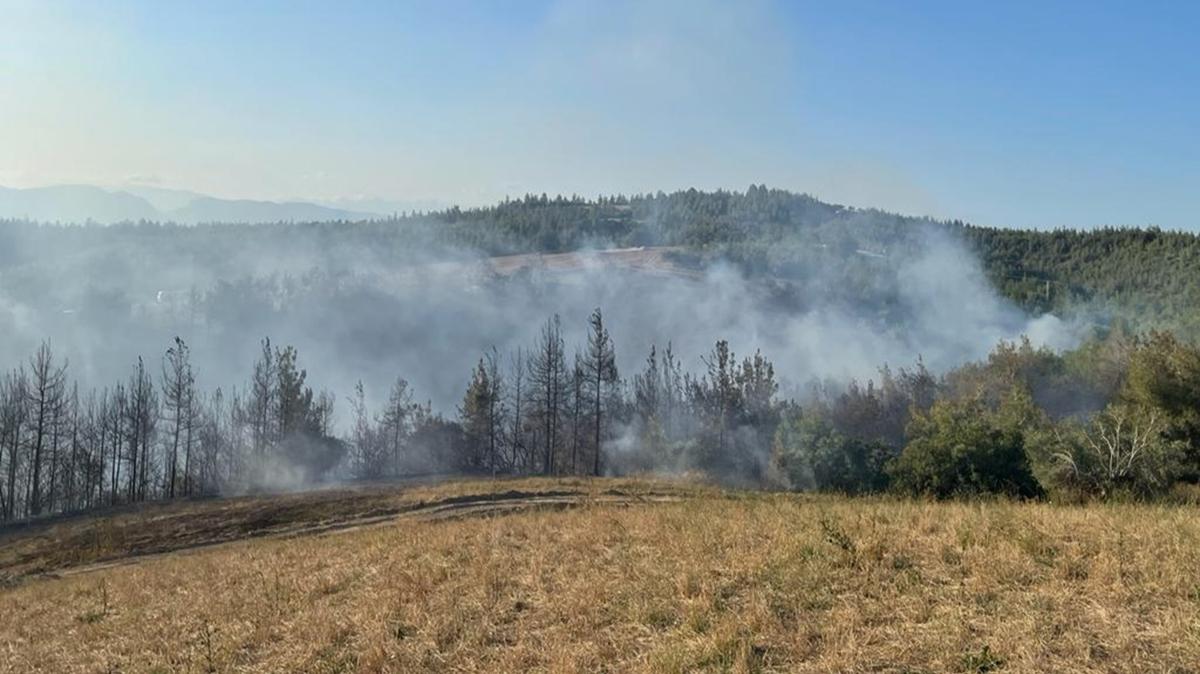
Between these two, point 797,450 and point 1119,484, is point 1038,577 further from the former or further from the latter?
point 797,450

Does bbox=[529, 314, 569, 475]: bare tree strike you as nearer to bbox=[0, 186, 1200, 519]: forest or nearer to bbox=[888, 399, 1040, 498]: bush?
bbox=[0, 186, 1200, 519]: forest

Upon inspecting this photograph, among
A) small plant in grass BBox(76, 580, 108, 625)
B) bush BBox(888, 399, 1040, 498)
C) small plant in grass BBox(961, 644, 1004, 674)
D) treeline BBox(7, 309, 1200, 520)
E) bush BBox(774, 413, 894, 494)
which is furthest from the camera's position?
bush BBox(774, 413, 894, 494)

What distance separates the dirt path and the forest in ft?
36.5

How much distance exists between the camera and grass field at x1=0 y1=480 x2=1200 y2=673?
6.18 meters

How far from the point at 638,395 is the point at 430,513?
66.7m

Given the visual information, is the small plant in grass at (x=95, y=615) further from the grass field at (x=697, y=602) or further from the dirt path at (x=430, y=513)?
the dirt path at (x=430, y=513)

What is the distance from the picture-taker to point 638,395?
9525cm

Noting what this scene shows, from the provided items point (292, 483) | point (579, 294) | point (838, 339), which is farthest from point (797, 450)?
point (579, 294)

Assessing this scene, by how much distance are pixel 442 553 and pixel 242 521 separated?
26.0 m

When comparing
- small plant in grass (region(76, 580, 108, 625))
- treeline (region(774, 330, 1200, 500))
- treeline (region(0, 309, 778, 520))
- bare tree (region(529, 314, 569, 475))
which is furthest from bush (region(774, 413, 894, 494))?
bare tree (region(529, 314, 569, 475))

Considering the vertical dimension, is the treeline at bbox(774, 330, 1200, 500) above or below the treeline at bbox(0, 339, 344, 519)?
above

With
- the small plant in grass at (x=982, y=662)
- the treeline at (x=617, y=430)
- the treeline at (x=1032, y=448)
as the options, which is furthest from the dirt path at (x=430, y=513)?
the small plant in grass at (x=982, y=662)

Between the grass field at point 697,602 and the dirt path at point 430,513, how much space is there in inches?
498

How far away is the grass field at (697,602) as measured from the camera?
6.18 metres
